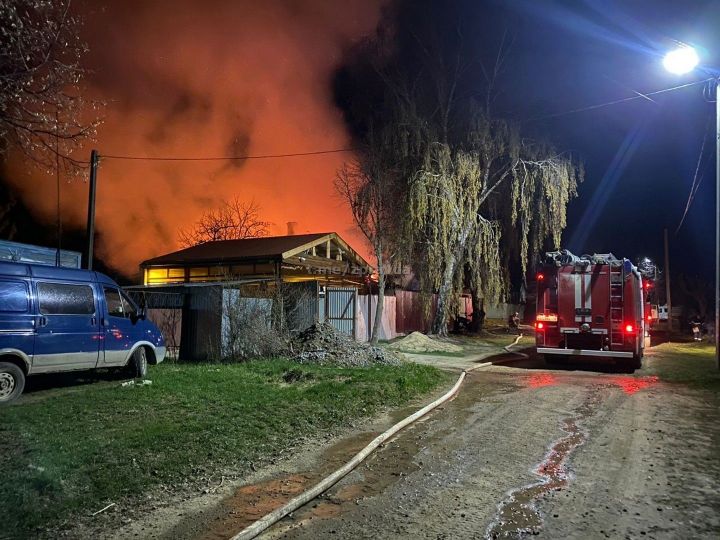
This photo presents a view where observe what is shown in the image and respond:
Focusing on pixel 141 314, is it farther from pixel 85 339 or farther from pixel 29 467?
pixel 29 467

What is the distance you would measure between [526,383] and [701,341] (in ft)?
63.0

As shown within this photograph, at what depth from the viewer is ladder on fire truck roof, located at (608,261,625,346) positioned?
14.3m

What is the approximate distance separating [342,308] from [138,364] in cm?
973

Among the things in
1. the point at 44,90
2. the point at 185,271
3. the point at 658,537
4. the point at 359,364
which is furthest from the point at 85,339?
the point at 185,271

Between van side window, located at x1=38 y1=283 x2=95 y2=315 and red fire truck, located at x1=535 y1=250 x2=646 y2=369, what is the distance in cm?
1131

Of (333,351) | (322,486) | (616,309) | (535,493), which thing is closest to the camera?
(535,493)

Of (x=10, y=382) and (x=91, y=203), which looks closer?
(x=10, y=382)

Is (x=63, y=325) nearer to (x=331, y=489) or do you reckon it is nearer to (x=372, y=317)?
(x=331, y=489)

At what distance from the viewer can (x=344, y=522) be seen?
459cm

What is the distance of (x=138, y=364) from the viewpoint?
442 inches

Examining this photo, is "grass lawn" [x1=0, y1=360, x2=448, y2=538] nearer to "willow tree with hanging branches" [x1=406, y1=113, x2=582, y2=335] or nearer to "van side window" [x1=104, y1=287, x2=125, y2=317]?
"van side window" [x1=104, y1=287, x2=125, y2=317]

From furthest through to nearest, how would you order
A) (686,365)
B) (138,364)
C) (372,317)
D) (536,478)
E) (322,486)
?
(372,317)
(686,365)
(138,364)
(536,478)
(322,486)

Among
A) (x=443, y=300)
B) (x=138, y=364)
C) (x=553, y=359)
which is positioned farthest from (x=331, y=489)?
(x=443, y=300)

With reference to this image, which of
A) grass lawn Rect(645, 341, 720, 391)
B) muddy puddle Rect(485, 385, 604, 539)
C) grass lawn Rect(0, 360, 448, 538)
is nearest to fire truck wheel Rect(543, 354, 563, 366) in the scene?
grass lawn Rect(645, 341, 720, 391)
